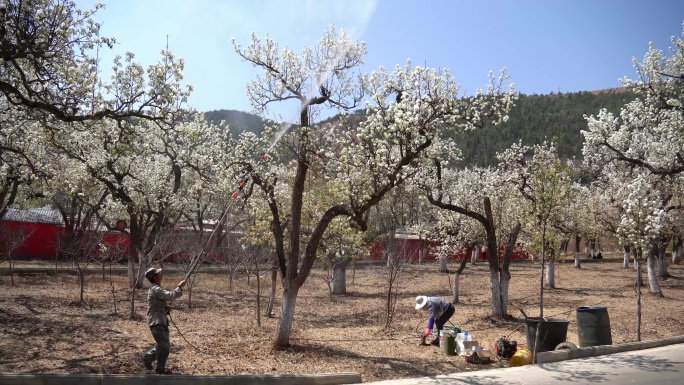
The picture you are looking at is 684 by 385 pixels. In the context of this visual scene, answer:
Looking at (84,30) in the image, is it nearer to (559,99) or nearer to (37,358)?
(37,358)

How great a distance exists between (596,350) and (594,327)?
0.58m

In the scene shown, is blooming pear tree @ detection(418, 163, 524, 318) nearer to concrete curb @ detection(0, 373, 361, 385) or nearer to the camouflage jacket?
concrete curb @ detection(0, 373, 361, 385)

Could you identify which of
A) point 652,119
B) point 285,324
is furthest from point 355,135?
point 652,119

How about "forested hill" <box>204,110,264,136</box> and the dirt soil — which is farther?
"forested hill" <box>204,110,264,136</box>

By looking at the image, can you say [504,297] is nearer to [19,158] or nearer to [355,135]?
[355,135]

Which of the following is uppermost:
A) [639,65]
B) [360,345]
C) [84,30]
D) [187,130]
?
[639,65]

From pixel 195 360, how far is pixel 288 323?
76.9 inches

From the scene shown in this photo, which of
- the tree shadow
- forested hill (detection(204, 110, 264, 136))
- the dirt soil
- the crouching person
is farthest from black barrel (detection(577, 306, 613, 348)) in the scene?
forested hill (detection(204, 110, 264, 136))

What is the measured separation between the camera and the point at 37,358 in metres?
9.28

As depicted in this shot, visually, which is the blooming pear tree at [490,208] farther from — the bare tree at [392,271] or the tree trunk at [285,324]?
the tree trunk at [285,324]

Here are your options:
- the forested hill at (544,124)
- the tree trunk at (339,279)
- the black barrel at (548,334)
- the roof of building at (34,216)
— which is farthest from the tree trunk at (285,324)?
the forested hill at (544,124)

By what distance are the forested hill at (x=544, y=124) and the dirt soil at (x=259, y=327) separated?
77.4 metres

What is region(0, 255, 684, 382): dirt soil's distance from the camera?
378 inches

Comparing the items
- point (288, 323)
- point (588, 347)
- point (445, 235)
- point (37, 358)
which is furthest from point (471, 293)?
point (37, 358)
